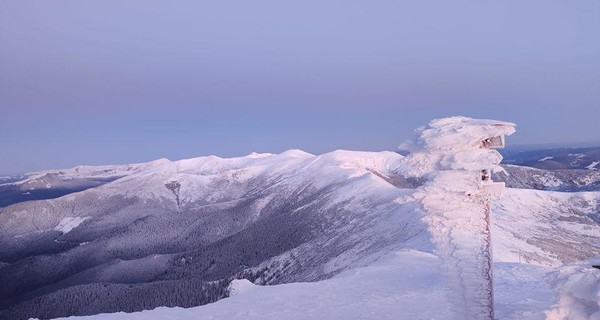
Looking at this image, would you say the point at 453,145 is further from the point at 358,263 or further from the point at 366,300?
the point at 358,263

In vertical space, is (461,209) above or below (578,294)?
above

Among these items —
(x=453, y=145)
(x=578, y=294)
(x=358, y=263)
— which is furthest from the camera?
(x=358, y=263)

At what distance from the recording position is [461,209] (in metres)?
15.9

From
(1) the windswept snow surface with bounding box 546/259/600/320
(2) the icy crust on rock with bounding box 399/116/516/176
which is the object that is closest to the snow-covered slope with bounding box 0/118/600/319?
(2) the icy crust on rock with bounding box 399/116/516/176

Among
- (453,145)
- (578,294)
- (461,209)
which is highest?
(453,145)

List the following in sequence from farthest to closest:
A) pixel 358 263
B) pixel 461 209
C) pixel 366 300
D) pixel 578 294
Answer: pixel 358 263 → pixel 366 300 → pixel 461 209 → pixel 578 294

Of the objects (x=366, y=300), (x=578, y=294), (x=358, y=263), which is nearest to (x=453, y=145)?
(x=578, y=294)

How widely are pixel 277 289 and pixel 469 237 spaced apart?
20.9 metres

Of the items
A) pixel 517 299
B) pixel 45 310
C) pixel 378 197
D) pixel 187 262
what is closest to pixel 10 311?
pixel 45 310

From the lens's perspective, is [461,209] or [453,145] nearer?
[453,145]

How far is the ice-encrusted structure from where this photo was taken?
15508 mm

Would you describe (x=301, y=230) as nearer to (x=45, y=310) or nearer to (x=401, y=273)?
(x=45, y=310)

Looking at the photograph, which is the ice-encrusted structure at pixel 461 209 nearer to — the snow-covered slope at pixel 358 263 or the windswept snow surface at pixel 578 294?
the snow-covered slope at pixel 358 263

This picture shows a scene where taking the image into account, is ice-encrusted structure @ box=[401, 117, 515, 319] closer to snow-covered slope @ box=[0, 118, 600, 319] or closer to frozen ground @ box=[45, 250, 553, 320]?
snow-covered slope @ box=[0, 118, 600, 319]
